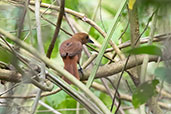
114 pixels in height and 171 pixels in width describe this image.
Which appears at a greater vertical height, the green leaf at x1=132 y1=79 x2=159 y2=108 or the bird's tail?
the bird's tail

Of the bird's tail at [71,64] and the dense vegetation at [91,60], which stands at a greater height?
the bird's tail at [71,64]

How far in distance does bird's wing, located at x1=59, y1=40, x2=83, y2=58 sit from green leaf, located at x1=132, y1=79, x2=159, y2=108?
1.72 metres

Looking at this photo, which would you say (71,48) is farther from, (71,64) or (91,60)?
(91,60)

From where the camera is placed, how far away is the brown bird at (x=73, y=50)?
255 cm

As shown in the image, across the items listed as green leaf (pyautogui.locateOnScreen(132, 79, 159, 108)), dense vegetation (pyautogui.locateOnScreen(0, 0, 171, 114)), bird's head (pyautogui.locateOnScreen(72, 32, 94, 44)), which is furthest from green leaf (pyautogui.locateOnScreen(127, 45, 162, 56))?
bird's head (pyautogui.locateOnScreen(72, 32, 94, 44))

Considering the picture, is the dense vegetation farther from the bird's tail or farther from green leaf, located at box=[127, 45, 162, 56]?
the bird's tail

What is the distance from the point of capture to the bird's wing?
2709 millimetres

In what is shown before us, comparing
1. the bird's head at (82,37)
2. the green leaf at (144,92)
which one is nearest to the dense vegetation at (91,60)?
the green leaf at (144,92)

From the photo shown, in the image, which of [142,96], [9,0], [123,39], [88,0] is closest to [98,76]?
[123,39]

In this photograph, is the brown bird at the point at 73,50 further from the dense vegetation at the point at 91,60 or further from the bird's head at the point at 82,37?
the dense vegetation at the point at 91,60

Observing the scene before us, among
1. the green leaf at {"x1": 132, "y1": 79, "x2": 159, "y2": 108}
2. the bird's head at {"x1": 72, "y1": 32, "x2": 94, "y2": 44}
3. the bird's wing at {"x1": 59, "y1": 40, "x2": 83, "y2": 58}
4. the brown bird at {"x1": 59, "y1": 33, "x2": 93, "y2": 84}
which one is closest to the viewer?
the green leaf at {"x1": 132, "y1": 79, "x2": 159, "y2": 108}

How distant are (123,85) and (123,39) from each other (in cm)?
73

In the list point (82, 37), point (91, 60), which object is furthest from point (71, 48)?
point (91, 60)

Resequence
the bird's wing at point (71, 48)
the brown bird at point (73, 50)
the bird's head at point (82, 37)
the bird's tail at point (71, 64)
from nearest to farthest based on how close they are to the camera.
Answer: the bird's tail at point (71, 64)
the brown bird at point (73, 50)
the bird's wing at point (71, 48)
the bird's head at point (82, 37)
